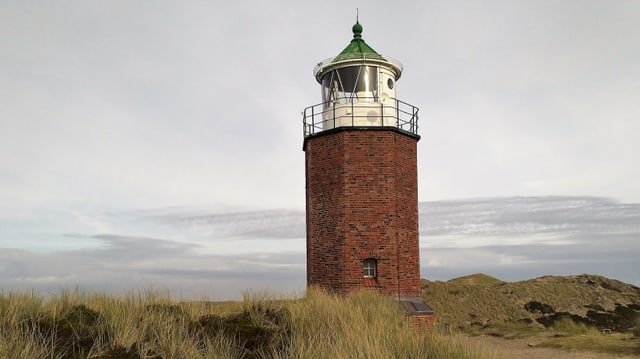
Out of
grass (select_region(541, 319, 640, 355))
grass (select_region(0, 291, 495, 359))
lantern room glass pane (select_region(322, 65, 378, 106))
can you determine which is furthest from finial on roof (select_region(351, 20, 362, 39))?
grass (select_region(541, 319, 640, 355))

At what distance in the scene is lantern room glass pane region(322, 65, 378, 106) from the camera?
16.7 meters

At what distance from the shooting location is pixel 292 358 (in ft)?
22.0

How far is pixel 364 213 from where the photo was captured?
15.5 meters

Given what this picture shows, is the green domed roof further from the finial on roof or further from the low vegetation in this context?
the low vegetation

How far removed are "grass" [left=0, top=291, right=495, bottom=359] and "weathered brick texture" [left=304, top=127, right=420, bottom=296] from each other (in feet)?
12.8

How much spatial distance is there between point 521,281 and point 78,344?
27.0 m

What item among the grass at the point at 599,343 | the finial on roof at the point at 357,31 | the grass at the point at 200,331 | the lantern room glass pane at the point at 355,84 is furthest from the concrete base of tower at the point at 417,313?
the finial on roof at the point at 357,31

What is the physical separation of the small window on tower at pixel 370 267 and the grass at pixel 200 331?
3.95 metres

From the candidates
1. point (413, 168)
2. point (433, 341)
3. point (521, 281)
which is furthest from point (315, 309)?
point (521, 281)

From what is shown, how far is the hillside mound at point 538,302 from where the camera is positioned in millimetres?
25016

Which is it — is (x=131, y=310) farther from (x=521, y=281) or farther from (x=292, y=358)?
(x=521, y=281)

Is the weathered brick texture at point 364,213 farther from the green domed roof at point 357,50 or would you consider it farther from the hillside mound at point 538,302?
the hillside mound at point 538,302

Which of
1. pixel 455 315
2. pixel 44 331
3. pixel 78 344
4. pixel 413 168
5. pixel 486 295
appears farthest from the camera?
pixel 486 295

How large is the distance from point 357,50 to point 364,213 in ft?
18.0
